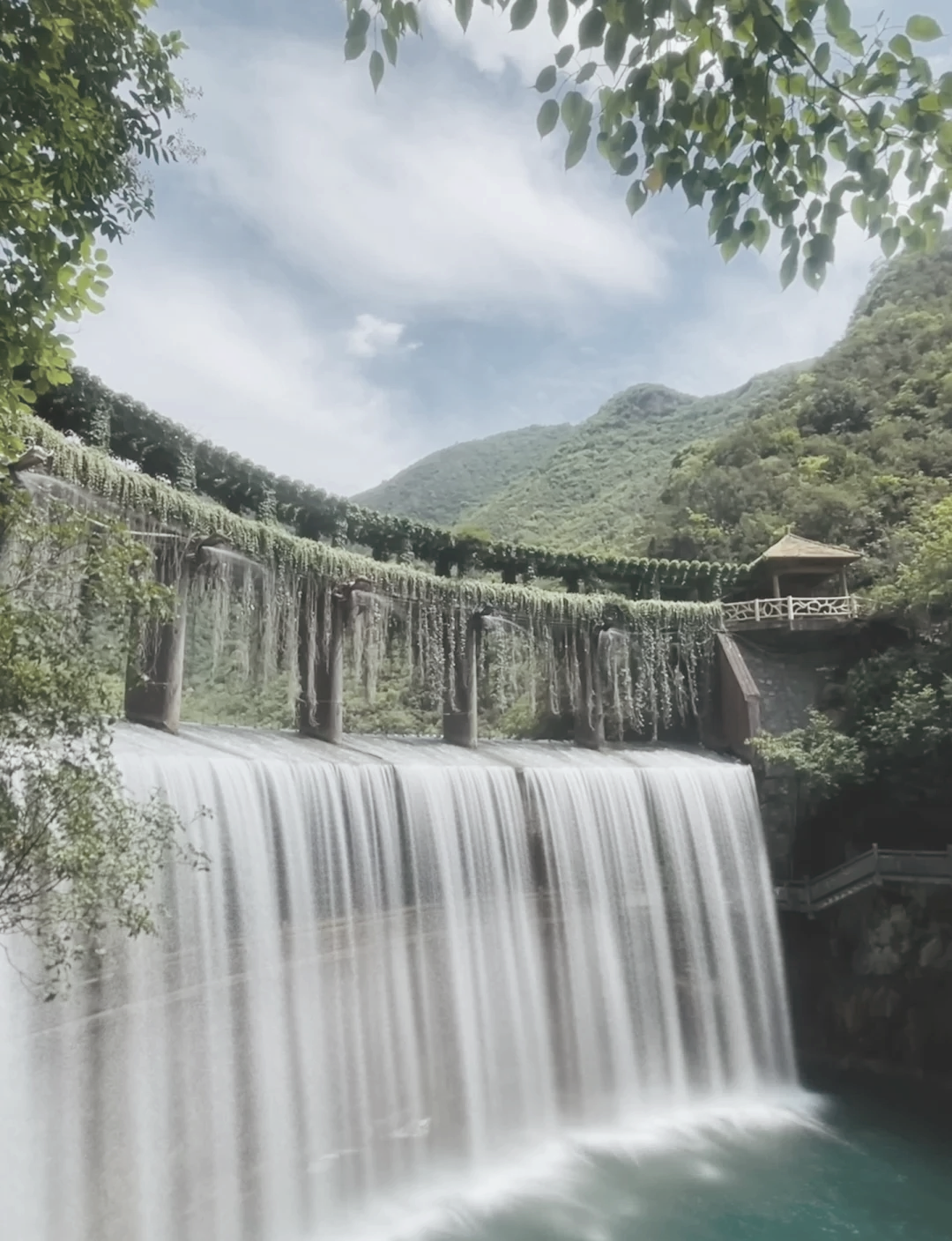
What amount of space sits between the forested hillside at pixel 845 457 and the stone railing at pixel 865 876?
11774 millimetres

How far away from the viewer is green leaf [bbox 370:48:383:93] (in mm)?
2639

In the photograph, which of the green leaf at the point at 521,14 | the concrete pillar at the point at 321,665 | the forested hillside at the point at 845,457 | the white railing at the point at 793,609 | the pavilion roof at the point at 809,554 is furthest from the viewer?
the forested hillside at the point at 845,457

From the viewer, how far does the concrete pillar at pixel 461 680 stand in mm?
18906

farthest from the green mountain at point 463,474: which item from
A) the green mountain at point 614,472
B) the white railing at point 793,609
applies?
the white railing at point 793,609

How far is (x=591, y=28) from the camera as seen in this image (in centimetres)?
258

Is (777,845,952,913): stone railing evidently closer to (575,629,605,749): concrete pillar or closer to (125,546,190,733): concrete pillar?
(575,629,605,749): concrete pillar

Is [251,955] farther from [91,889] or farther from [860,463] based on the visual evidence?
[860,463]

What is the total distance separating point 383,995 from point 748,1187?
604cm

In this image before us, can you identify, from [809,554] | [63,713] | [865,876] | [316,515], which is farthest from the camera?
[809,554]

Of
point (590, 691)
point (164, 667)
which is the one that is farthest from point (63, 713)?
point (590, 691)

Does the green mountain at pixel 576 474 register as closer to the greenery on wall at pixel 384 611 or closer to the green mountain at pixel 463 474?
the green mountain at pixel 463 474

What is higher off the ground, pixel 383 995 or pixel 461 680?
pixel 461 680

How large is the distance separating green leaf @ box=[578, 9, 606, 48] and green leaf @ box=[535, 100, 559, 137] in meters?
0.22

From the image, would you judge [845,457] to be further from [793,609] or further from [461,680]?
[461,680]
